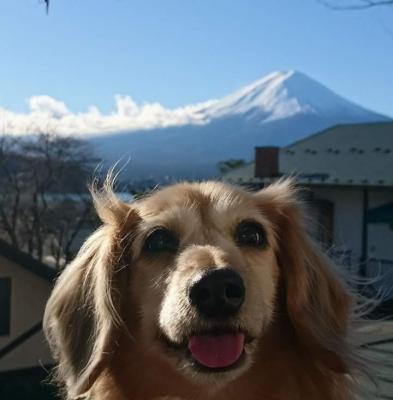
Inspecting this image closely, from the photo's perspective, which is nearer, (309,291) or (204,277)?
(204,277)

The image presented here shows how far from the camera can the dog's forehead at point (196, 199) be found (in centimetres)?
283

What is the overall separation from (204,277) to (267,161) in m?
21.0

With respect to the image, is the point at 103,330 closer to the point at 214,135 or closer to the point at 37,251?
the point at 37,251

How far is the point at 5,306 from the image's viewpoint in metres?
19.9

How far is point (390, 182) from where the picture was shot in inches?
754

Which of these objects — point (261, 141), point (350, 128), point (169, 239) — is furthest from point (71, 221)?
point (261, 141)

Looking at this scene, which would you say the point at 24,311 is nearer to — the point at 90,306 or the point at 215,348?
the point at 90,306

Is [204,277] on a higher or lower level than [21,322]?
higher

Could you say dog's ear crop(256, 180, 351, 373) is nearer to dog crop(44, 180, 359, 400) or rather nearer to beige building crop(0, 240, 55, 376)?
dog crop(44, 180, 359, 400)

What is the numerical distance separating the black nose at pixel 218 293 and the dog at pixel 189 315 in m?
0.02

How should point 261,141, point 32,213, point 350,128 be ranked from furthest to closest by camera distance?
point 261,141
point 32,213
point 350,128

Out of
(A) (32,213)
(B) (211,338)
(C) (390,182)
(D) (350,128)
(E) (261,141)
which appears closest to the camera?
(B) (211,338)

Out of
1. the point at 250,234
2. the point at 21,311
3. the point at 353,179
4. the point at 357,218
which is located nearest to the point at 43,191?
the point at 21,311

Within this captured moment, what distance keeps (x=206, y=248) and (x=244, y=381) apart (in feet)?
1.81
